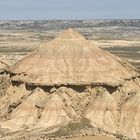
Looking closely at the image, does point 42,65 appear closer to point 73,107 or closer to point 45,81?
point 45,81

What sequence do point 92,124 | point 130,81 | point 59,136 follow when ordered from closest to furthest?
point 59,136 < point 92,124 < point 130,81

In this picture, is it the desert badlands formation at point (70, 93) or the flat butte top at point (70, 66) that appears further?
the flat butte top at point (70, 66)

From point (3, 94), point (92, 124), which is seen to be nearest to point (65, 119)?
point (92, 124)

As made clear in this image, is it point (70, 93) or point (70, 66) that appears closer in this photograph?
point (70, 93)

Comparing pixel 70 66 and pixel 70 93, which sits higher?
pixel 70 66

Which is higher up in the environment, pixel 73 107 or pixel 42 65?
pixel 42 65

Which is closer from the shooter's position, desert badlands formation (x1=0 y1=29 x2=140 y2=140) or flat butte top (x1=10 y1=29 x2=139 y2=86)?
desert badlands formation (x1=0 y1=29 x2=140 y2=140)
